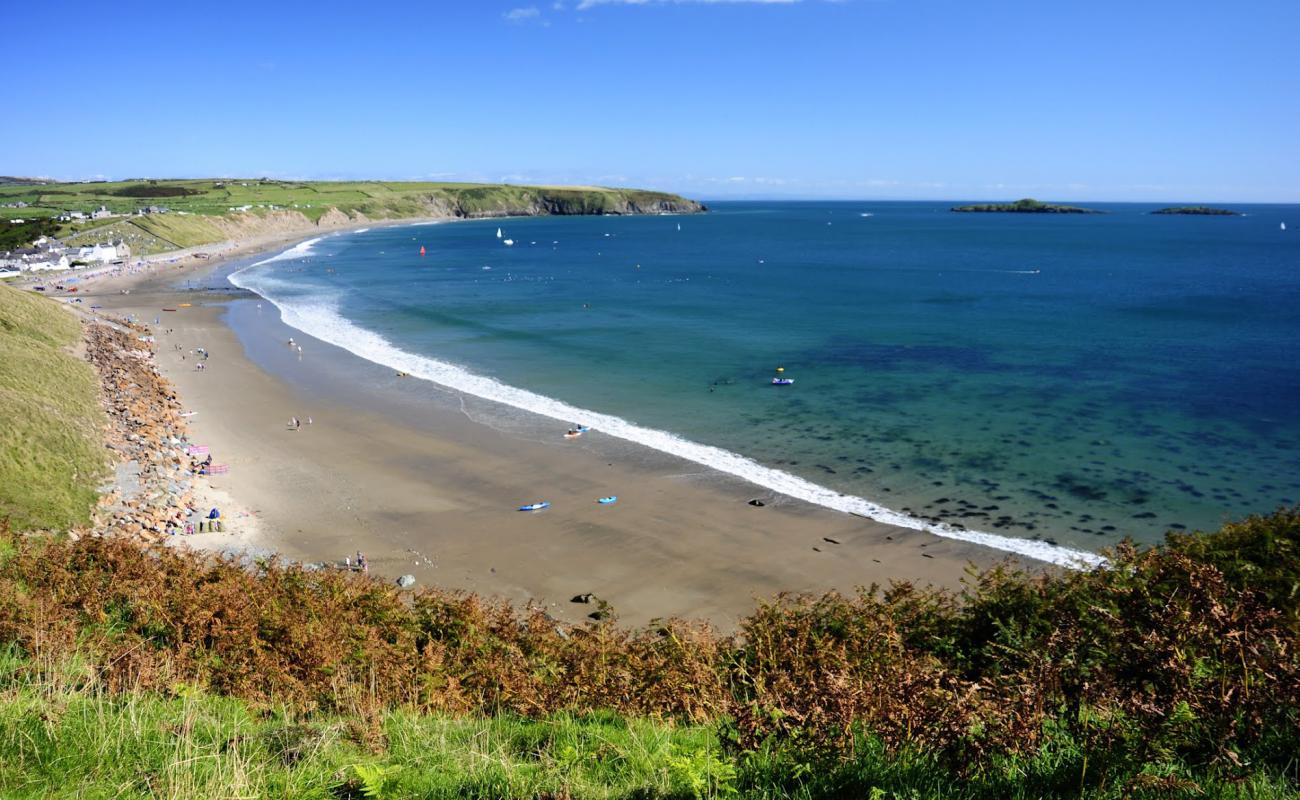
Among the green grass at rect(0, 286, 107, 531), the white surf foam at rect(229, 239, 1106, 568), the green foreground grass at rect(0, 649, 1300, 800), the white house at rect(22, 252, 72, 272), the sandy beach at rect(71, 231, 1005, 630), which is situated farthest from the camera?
the white house at rect(22, 252, 72, 272)

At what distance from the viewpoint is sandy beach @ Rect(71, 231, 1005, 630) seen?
65.0 ft

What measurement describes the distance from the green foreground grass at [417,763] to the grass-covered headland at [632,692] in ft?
0.09

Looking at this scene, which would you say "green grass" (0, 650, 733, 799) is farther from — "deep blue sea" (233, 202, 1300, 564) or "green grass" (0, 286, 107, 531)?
"deep blue sea" (233, 202, 1300, 564)

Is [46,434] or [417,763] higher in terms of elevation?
[417,763]

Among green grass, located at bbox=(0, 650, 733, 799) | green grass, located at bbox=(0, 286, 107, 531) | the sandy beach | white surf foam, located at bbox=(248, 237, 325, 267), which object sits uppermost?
white surf foam, located at bbox=(248, 237, 325, 267)

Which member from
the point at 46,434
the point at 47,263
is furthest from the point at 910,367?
the point at 47,263

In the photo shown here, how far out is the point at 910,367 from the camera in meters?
43.3

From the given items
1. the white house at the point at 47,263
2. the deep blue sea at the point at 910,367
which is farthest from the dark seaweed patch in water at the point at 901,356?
the white house at the point at 47,263

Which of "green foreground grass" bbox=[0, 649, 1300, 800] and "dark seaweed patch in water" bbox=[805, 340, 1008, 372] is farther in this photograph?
"dark seaweed patch in water" bbox=[805, 340, 1008, 372]

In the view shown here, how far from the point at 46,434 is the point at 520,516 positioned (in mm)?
15187

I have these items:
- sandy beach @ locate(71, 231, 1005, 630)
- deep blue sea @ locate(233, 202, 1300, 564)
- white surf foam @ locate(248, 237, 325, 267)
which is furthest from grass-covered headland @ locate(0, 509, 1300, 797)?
white surf foam @ locate(248, 237, 325, 267)

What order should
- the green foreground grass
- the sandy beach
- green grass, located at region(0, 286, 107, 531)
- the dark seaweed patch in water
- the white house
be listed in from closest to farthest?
the green foreground grass < the sandy beach < green grass, located at region(0, 286, 107, 531) < the dark seaweed patch in water < the white house

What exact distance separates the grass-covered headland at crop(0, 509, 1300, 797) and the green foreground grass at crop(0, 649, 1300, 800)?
28 mm

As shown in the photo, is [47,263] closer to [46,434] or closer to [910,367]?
[46,434]
